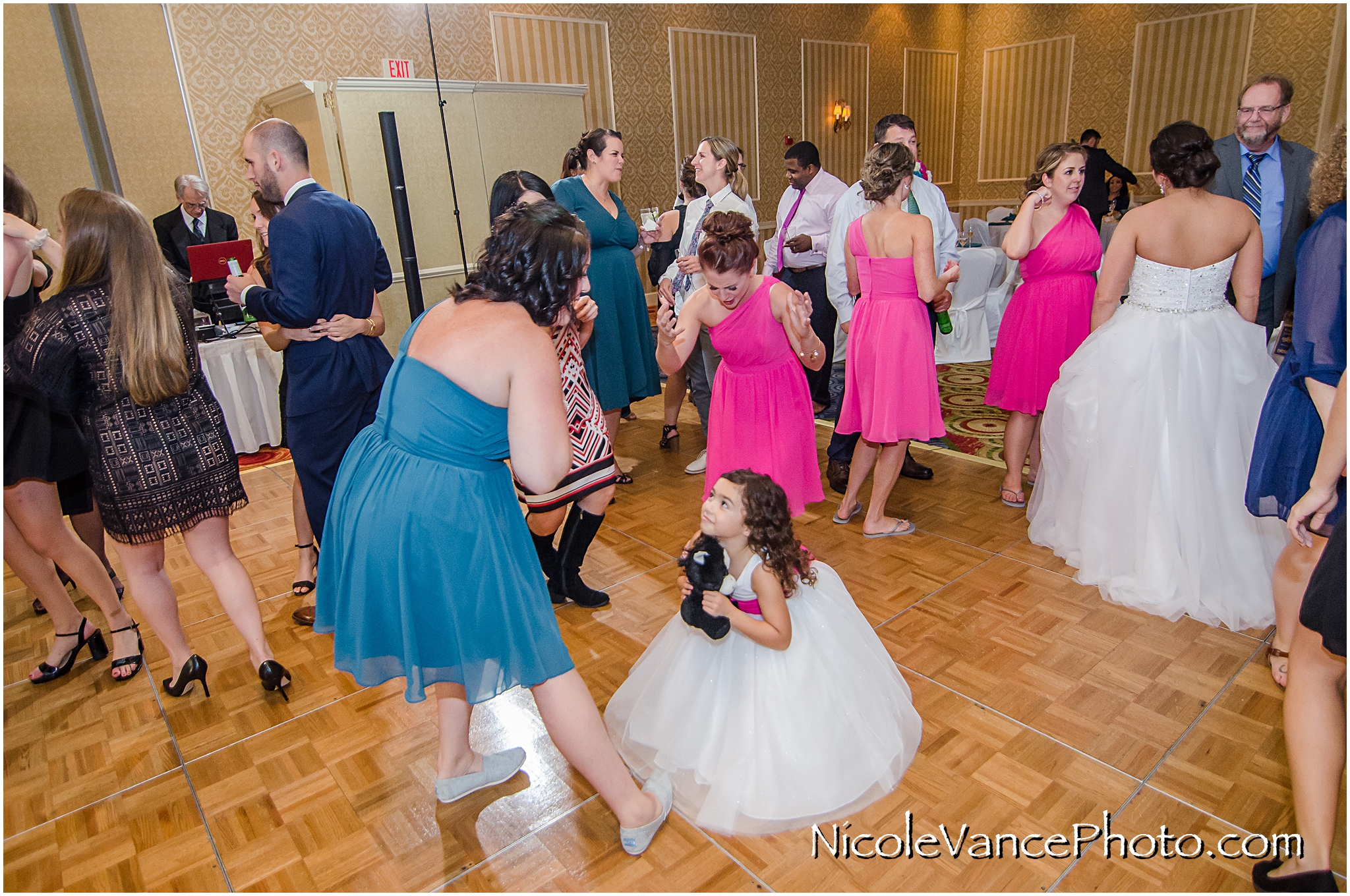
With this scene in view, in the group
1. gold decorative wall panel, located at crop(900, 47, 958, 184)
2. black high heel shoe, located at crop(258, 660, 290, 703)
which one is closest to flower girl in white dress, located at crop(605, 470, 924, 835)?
black high heel shoe, located at crop(258, 660, 290, 703)

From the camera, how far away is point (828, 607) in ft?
6.20

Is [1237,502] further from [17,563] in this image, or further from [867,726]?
[17,563]

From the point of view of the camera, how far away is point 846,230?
3.41 meters

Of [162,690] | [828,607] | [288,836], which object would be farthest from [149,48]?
[828,607]

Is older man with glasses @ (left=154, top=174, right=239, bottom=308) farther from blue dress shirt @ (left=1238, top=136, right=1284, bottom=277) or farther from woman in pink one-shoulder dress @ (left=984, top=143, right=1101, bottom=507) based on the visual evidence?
blue dress shirt @ (left=1238, top=136, right=1284, bottom=277)

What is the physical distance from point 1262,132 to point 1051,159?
31.0 inches

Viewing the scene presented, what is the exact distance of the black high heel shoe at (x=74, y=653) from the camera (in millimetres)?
2559

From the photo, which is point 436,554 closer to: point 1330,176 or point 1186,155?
point 1330,176

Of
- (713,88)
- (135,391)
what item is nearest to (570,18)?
(713,88)

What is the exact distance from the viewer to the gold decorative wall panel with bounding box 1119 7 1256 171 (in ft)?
27.8

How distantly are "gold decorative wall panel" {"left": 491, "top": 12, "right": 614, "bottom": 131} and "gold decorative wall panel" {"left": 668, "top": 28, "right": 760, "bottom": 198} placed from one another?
0.89 m

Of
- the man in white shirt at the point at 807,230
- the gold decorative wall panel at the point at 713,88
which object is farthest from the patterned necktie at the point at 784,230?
the gold decorative wall panel at the point at 713,88

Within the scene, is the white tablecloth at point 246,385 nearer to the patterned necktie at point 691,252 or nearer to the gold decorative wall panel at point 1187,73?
the patterned necktie at point 691,252

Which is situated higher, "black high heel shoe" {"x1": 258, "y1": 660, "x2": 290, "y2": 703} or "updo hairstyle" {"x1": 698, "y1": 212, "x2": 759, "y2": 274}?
"updo hairstyle" {"x1": 698, "y1": 212, "x2": 759, "y2": 274}
